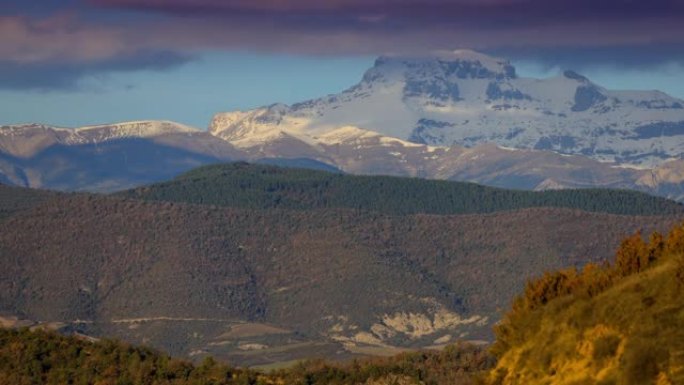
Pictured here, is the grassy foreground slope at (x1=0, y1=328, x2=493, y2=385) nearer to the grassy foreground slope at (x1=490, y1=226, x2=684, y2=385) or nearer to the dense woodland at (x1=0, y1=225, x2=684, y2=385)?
the dense woodland at (x1=0, y1=225, x2=684, y2=385)

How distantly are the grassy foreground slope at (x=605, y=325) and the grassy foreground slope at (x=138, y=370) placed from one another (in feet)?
143

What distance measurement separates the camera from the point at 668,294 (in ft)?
218

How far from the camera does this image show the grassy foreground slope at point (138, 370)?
416ft

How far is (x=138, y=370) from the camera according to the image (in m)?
130

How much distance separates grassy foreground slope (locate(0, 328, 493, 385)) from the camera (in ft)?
416

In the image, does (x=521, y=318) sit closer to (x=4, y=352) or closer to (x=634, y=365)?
(x=634, y=365)

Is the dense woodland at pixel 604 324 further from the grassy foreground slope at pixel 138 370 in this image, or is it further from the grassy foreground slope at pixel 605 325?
the grassy foreground slope at pixel 138 370

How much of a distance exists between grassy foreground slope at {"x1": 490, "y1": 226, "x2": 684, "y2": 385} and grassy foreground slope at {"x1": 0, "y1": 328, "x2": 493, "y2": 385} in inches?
1716

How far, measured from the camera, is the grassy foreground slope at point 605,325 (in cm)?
6247

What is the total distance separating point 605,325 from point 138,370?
66.4 metres

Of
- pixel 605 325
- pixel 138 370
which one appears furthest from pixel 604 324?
pixel 138 370

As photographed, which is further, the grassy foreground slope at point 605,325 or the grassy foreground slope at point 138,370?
the grassy foreground slope at point 138,370

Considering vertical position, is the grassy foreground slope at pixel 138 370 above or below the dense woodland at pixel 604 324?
below

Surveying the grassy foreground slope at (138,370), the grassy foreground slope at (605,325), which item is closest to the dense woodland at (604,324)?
the grassy foreground slope at (605,325)
